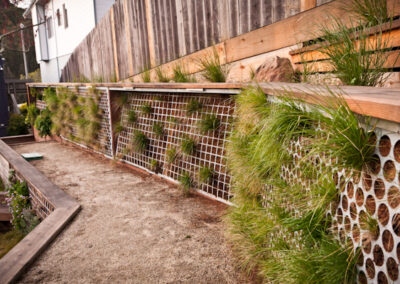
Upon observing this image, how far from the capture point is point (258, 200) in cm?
206

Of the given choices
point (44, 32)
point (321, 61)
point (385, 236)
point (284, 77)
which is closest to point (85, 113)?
point (284, 77)

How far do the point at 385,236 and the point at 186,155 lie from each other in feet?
7.98

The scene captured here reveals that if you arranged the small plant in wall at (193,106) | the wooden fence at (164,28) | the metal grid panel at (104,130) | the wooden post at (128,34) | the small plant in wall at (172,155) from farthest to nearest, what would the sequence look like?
the wooden post at (128,34)
the metal grid panel at (104,130)
the small plant in wall at (172,155)
the small plant in wall at (193,106)
the wooden fence at (164,28)

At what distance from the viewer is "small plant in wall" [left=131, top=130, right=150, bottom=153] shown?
3956 mm

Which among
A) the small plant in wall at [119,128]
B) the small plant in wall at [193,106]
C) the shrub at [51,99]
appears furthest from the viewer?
the shrub at [51,99]

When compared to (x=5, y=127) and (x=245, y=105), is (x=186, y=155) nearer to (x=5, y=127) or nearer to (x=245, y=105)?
(x=245, y=105)

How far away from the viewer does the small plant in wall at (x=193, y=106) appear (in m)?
3.21

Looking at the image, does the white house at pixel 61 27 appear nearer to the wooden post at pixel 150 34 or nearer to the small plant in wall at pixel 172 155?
the wooden post at pixel 150 34

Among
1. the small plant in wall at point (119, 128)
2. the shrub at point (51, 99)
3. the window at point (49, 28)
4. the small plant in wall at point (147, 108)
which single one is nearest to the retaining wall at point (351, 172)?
the small plant in wall at point (147, 108)

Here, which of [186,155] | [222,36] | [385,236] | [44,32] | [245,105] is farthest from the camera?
[44,32]

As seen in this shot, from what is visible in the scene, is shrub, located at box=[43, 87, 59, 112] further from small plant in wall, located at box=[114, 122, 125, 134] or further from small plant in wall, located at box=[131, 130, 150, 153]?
small plant in wall, located at box=[131, 130, 150, 153]

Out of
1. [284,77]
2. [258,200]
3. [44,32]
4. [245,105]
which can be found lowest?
[258,200]

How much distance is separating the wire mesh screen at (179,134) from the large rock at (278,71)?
414mm

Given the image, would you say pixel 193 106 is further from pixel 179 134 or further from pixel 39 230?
pixel 39 230
